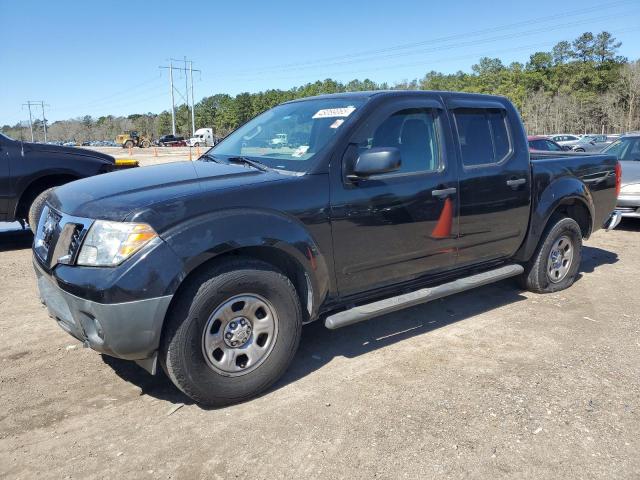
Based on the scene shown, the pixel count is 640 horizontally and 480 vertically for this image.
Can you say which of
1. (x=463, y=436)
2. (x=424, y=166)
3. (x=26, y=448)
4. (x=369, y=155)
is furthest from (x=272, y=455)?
(x=424, y=166)

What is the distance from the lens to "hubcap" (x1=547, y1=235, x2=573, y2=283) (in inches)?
206

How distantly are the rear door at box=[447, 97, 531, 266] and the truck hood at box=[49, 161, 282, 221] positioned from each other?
1.71 metres

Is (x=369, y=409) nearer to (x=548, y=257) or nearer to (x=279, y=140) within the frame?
(x=279, y=140)

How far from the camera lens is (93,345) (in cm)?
281

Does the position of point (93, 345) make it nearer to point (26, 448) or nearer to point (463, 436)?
point (26, 448)

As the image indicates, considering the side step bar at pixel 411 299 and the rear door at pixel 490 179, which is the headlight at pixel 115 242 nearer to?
the side step bar at pixel 411 299

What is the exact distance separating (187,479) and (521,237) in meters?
3.56

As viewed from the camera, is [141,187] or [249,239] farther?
[141,187]

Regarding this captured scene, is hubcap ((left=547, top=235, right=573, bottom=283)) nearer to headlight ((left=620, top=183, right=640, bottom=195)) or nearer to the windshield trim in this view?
the windshield trim

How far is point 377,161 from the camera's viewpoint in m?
3.31

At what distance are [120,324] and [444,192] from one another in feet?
8.16

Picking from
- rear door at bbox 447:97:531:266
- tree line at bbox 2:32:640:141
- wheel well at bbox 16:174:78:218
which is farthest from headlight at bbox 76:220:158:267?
tree line at bbox 2:32:640:141

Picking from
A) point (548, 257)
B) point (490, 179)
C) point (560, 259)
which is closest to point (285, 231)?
point (490, 179)

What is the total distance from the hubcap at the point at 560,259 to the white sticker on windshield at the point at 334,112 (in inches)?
109
